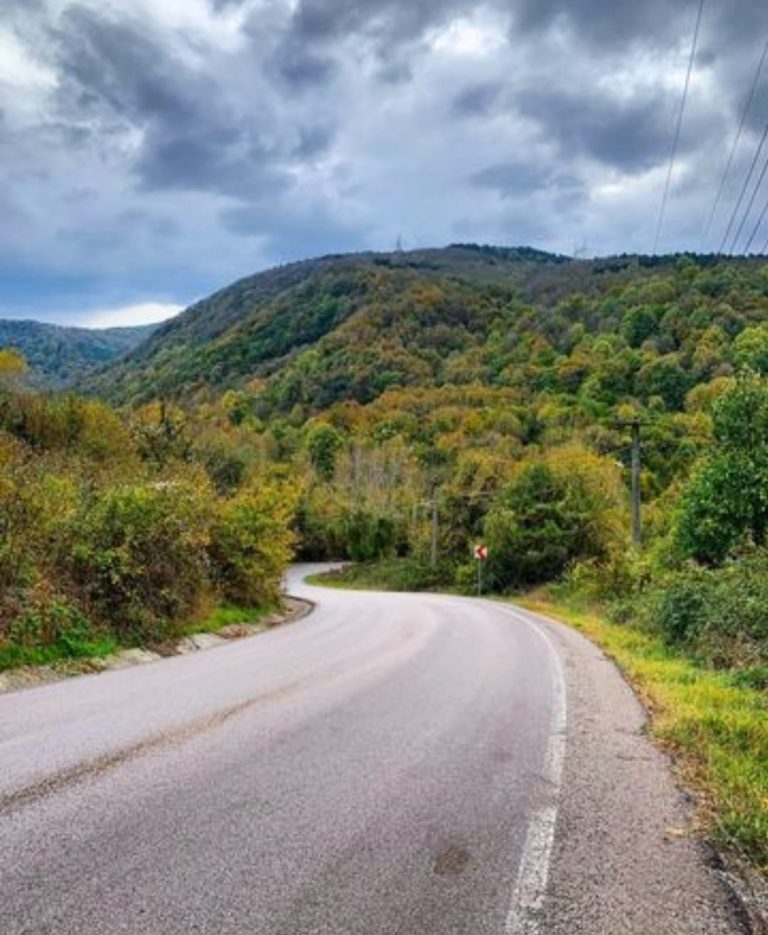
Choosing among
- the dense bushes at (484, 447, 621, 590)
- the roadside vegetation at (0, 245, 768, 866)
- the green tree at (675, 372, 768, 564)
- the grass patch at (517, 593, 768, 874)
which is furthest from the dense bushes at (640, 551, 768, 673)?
the dense bushes at (484, 447, 621, 590)

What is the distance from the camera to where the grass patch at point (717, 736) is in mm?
5934

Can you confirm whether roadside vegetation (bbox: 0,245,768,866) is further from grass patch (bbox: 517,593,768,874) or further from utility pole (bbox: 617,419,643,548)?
utility pole (bbox: 617,419,643,548)

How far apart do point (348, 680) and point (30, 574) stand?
6.07 m

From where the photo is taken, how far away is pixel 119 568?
56.3 ft

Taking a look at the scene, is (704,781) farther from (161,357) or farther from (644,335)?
(161,357)

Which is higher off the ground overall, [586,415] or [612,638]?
[586,415]

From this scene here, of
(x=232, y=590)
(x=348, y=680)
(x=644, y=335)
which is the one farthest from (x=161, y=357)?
(x=348, y=680)

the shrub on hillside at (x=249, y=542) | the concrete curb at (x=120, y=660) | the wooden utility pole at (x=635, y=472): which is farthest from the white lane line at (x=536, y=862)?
the wooden utility pole at (x=635, y=472)

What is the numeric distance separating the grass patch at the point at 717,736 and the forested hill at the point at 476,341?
225 feet

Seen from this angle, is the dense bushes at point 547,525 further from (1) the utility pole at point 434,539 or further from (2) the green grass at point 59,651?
(2) the green grass at point 59,651

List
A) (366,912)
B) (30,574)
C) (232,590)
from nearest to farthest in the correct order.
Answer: (366,912) < (30,574) < (232,590)

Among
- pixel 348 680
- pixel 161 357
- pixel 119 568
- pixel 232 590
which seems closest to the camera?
pixel 348 680

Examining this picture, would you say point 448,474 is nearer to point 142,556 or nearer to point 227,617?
point 227,617

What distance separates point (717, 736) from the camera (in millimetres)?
8977
